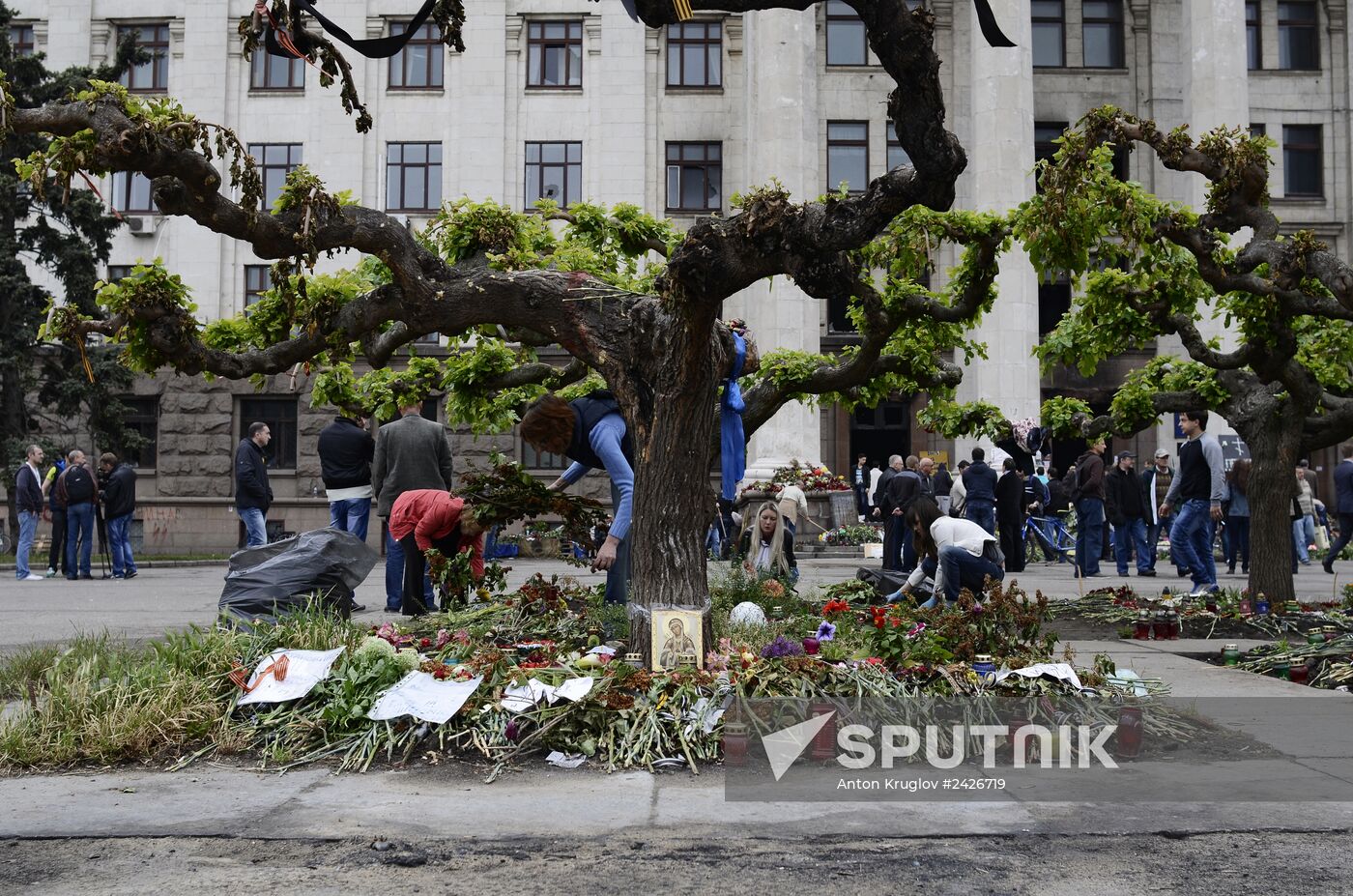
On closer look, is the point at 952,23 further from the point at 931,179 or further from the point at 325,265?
the point at 931,179

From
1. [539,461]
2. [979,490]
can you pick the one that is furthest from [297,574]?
[539,461]

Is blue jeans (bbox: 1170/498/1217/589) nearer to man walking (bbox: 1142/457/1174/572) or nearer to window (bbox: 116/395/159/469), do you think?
man walking (bbox: 1142/457/1174/572)

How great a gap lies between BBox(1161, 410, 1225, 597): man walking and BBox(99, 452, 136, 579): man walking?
14.5 m

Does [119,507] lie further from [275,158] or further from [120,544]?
[275,158]

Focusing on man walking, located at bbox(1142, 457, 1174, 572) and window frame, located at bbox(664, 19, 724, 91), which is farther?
window frame, located at bbox(664, 19, 724, 91)

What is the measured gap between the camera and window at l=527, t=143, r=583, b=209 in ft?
109

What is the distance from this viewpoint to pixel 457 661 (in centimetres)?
671

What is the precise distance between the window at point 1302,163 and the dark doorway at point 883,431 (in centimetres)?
1225

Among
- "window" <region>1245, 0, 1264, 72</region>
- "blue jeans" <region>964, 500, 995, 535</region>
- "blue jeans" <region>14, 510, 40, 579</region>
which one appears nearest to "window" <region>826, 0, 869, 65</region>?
"window" <region>1245, 0, 1264, 72</region>

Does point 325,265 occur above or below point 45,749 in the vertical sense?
above

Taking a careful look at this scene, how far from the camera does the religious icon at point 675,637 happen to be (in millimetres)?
6723

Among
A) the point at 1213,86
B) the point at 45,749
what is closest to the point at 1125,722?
the point at 45,749

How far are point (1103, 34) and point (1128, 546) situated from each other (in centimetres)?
2084

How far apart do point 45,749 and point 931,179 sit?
4.98 meters
